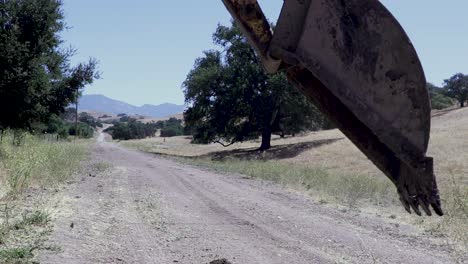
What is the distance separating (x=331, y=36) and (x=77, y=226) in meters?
6.26

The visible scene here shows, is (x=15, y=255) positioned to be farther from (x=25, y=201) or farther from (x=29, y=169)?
(x=29, y=169)

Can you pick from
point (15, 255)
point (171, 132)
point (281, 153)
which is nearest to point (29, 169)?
point (15, 255)

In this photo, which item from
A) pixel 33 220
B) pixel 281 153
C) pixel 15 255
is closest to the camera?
pixel 15 255

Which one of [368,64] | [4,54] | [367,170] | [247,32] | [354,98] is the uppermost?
[4,54]

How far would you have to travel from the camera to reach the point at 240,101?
4341 centimetres

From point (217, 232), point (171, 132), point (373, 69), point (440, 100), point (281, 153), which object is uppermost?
point (440, 100)

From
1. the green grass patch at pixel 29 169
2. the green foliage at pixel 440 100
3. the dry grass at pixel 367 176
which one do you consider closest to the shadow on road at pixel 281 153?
the dry grass at pixel 367 176

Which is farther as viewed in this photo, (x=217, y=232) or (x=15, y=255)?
(x=217, y=232)

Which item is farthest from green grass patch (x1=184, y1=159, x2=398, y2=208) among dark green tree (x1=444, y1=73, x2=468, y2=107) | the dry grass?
dark green tree (x1=444, y1=73, x2=468, y2=107)

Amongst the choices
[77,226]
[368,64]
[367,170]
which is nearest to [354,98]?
[368,64]

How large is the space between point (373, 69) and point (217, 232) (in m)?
5.95

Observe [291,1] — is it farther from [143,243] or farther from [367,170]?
[367,170]

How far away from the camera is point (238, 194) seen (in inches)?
558

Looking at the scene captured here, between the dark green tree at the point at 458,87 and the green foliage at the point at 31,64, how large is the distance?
6956cm
